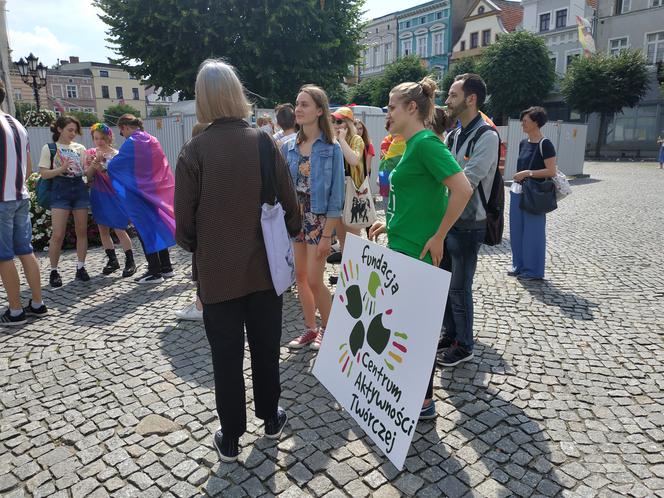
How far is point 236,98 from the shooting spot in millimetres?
2303

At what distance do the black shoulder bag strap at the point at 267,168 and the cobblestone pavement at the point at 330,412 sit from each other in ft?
4.56

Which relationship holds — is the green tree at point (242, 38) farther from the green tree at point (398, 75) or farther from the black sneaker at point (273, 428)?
the green tree at point (398, 75)

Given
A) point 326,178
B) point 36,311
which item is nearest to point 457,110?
point 326,178

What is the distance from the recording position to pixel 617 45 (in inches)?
1427

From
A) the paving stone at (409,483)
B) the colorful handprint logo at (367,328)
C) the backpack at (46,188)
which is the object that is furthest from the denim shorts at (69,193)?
the paving stone at (409,483)

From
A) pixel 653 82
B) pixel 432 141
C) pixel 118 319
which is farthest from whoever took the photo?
pixel 653 82

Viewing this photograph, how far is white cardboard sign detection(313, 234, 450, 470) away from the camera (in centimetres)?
232

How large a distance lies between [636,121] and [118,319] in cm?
3880

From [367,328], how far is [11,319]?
3642mm

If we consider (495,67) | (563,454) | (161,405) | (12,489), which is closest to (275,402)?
(161,405)

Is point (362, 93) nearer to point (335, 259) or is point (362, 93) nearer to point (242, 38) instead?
point (242, 38)

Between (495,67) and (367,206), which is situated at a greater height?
(495,67)

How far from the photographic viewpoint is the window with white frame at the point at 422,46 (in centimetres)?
5172

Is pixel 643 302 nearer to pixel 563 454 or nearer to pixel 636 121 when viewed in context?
pixel 563 454
